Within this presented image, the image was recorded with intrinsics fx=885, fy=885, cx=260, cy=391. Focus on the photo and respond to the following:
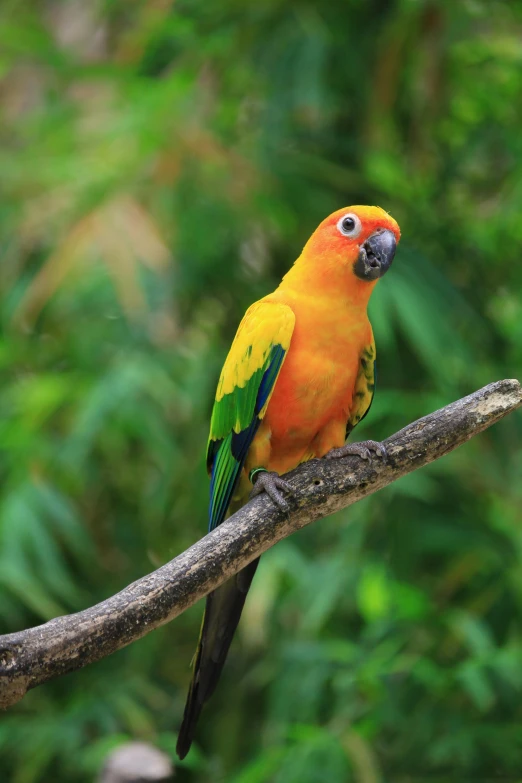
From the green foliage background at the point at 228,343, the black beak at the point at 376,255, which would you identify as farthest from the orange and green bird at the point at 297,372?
the green foliage background at the point at 228,343

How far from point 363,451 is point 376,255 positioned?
0.28 meters

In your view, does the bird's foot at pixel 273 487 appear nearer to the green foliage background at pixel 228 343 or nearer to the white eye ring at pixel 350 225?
the white eye ring at pixel 350 225

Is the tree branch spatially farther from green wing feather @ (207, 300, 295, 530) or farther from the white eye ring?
the white eye ring

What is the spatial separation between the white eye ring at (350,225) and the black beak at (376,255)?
2 centimetres

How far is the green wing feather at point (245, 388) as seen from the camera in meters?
1.33

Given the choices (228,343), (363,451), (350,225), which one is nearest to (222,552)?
(363,451)

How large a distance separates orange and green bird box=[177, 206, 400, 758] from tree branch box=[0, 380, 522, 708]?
0.05 m

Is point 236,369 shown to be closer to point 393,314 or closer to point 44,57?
point 393,314

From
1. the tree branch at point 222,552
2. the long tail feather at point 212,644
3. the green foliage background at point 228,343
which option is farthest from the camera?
the green foliage background at point 228,343

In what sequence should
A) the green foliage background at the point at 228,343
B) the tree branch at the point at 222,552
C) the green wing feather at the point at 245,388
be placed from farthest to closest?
1. the green foliage background at the point at 228,343
2. the green wing feather at the point at 245,388
3. the tree branch at the point at 222,552

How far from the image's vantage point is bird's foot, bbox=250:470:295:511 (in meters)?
1.20

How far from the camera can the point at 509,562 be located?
224 centimetres

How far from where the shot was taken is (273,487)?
3.99 feet

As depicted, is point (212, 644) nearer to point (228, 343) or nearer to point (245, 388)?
point (245, 388)
